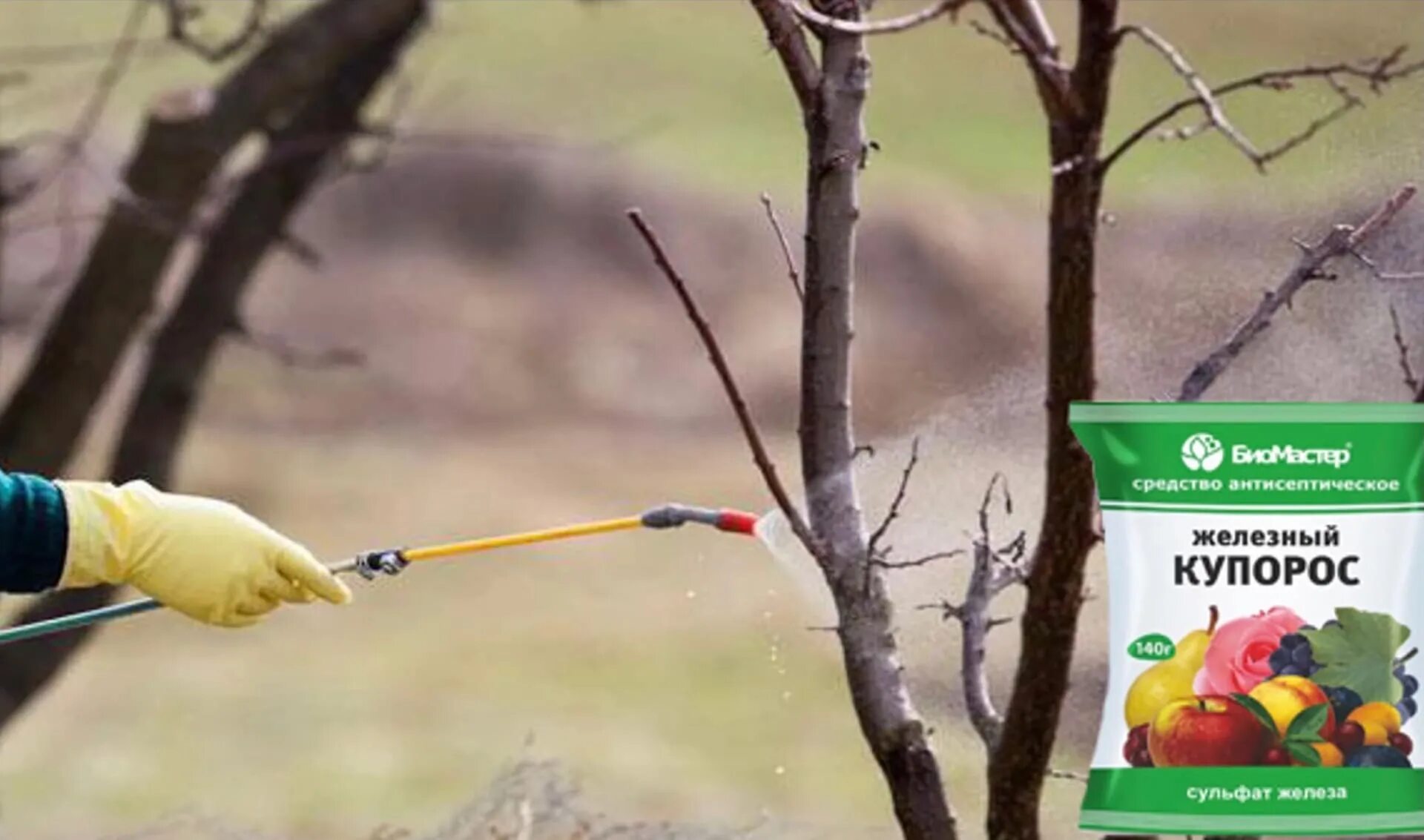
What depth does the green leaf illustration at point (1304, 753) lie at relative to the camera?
1.10 metres

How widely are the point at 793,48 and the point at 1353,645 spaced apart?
40 cm

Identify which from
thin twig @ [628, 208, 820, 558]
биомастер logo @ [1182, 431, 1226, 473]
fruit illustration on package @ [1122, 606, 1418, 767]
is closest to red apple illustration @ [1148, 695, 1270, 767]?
fruit illustration on package @ [1122, 606, 1418, 767]

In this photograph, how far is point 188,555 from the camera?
129cm

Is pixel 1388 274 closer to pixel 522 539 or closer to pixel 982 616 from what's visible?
pixel 982 616

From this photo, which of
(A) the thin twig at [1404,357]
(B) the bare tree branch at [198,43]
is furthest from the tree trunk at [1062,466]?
(B) the bare tree branch at [198,43]

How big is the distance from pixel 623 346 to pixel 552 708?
41.7 inches

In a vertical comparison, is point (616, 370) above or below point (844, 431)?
below

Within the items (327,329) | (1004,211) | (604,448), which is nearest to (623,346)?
(604,448)

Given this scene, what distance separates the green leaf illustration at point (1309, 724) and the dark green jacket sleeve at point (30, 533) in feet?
2.12

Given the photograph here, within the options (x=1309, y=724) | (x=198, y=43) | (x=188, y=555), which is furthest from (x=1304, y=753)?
(x=198, y=43)

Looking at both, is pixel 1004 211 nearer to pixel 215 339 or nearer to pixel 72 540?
pixel 215 339

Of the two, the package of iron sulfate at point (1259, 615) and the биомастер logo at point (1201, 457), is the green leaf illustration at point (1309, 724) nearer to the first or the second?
the package of iron sulfate at point (1259, 615)

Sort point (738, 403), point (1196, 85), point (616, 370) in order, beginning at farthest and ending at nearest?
point (616, 370) → point (738, 403) → point (1196, 85)

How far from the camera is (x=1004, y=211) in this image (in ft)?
6.45
